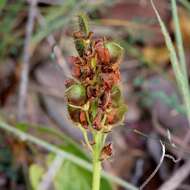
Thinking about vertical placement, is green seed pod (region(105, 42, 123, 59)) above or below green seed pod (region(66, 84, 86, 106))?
above

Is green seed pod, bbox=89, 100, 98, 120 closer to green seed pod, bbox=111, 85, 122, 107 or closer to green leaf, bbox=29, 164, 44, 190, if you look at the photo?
green seed pod, bbox=111, 85, 122, 107

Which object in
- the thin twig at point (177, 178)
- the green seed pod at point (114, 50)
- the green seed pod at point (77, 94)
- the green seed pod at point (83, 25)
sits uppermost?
the green seed pod at point (83, 25)

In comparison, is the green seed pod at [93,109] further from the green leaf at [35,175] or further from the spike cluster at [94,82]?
the green leaf at [35,175]

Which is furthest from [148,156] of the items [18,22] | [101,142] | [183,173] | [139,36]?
[101,142]

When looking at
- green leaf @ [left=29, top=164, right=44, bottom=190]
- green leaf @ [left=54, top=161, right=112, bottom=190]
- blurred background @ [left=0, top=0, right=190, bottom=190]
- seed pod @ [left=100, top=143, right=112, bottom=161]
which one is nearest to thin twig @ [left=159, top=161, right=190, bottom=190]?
blurred background @ [left=0, top=0, right=190, bottom=190]

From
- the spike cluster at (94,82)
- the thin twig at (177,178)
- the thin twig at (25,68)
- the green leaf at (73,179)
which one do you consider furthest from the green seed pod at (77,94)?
the thin twig at (25,68)

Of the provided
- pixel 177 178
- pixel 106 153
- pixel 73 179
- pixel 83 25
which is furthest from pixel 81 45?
pixel 177 178
